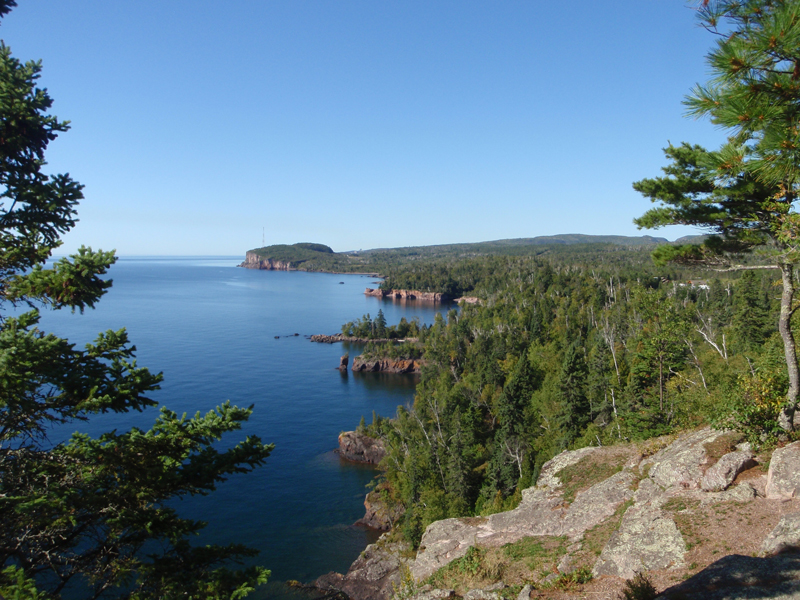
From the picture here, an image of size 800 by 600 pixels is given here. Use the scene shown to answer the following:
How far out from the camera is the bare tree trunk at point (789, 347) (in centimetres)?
956

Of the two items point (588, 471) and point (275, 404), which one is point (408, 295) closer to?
point (275, 404)

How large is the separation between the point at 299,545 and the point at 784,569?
26.8 metres

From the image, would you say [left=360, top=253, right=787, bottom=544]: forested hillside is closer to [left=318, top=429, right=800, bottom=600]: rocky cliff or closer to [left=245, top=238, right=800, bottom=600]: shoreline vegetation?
[left=245, top=238, right=800, bottom=600]: shoreline vegetation

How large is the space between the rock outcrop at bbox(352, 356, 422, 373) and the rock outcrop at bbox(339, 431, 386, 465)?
28.5m

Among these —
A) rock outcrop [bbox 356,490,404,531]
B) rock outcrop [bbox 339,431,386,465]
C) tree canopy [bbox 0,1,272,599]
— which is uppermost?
tree canopy [bbox 0,1,272,599]

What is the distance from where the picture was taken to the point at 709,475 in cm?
1070

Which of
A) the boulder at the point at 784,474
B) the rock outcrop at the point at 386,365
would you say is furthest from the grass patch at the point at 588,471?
the rock outcrop at the point at 386,365

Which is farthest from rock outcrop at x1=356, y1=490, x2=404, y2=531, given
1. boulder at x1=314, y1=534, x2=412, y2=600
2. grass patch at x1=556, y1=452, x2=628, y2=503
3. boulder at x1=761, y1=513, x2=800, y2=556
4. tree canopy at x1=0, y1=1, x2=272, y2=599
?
tree canopy at x1=0, y1=1, x2=272, y2=599

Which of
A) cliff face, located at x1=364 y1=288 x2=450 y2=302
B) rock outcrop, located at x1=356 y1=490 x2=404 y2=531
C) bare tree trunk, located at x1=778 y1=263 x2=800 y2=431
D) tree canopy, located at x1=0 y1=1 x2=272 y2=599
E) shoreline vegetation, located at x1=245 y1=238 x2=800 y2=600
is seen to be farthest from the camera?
cliff face, located at x1=364 y1=288 x2=450 y2=302

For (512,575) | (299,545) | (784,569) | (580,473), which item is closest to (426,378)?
(299,545)

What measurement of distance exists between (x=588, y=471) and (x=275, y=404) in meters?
40.5

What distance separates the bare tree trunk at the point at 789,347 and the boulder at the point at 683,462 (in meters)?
2.11

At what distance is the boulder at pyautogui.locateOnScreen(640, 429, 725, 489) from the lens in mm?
11219

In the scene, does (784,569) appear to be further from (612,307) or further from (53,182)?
(612,307)
